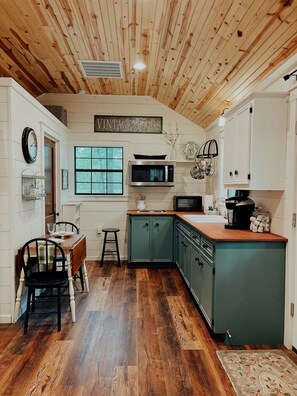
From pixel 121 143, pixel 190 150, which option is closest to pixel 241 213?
pixel 190 150

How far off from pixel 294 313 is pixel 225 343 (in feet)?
2.14

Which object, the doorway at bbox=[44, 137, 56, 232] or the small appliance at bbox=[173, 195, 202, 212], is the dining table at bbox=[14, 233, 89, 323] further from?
the small appliance at bbox=[173, 195, 202, 212]

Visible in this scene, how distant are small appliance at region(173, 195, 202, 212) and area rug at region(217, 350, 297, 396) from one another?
2.95 m

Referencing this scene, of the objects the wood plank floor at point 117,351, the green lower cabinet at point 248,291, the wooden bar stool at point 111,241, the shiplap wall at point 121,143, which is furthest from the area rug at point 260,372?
the shiplap wall at point 121,143

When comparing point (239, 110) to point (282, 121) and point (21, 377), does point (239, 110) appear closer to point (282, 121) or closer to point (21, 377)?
point (282, 121)

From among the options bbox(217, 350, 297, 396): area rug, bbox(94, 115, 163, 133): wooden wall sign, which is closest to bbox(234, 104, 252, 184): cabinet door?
bbox(217, 350, 297, 396): area rug

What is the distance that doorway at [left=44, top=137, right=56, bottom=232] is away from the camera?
4168 mm

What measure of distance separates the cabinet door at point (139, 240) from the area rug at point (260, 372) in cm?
260

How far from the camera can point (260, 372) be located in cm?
215

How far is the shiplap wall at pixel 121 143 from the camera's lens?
5.30 meters

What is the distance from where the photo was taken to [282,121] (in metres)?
2.57

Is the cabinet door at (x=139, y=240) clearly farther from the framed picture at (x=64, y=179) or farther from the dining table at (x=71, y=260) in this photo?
the dining table at (x=71, y=260)

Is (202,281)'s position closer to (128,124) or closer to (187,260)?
(187,260)

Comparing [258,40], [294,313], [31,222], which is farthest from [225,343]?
[258,40]
